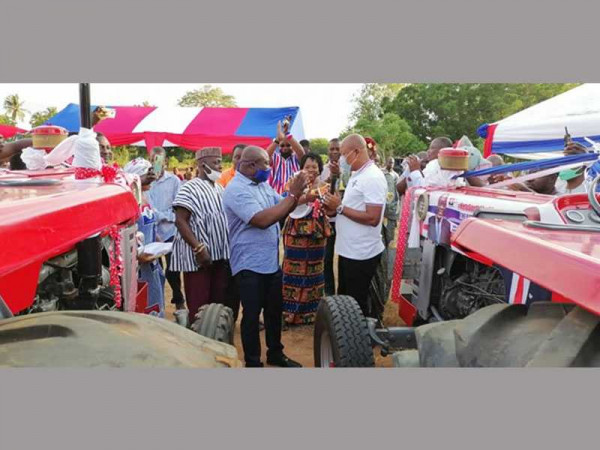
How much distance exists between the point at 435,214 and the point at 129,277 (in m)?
2.39

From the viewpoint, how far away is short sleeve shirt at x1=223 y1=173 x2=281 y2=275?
3896 mm

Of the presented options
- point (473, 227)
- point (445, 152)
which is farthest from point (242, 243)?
point (473, 227)

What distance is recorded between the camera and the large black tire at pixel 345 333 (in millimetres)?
3096

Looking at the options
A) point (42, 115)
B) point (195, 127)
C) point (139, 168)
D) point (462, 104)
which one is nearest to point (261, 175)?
point (139, 168)

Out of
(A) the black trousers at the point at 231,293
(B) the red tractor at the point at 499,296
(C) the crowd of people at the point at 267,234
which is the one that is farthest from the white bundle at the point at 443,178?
(A) the black trousers at the point at 231,293

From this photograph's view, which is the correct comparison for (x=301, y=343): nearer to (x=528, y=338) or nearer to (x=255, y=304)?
(x=255, y=304)

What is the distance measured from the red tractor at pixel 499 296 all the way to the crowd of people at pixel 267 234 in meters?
0.42

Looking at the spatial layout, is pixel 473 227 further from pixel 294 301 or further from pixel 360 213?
pixel 294 301

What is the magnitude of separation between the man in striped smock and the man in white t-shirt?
37.9 inches

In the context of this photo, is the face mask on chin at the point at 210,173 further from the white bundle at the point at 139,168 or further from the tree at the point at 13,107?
the tree at the point at 13,107

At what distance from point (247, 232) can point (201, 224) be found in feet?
1.98

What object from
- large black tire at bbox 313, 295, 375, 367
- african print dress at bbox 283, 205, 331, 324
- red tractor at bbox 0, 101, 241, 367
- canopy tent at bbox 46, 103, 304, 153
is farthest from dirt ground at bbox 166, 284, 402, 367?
canopy tent at bbox 46, 103, 304, 153

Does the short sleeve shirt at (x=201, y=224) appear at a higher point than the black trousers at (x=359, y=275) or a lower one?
higher

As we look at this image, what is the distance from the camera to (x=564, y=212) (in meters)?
1.95
